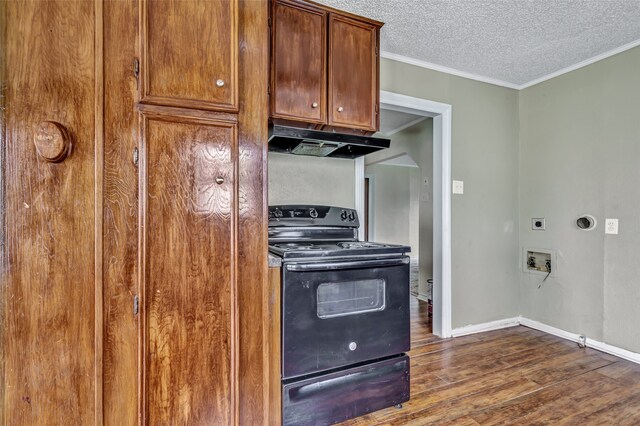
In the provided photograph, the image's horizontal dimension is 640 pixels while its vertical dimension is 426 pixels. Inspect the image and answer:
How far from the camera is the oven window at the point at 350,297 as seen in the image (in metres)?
1.55

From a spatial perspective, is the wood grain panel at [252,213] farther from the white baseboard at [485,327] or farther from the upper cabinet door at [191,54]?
the white baseboard at [485,327]

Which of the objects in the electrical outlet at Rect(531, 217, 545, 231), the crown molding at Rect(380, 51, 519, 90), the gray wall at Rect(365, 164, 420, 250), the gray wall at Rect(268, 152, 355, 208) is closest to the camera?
the gray wall at Rect(268, 152, 355, 208)

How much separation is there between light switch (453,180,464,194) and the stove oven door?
1410 mm

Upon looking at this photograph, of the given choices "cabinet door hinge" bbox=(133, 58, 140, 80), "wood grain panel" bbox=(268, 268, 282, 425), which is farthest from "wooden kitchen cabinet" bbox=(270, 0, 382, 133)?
"wood grain panel" bbox=(268, 268, 282, 425)

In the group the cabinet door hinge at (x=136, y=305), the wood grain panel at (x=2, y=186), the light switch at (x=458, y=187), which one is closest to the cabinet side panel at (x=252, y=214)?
the cabinet door hinge at (x=136, y=305)

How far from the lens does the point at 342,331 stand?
5.16 ft

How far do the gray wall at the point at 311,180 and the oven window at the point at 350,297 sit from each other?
0.82m

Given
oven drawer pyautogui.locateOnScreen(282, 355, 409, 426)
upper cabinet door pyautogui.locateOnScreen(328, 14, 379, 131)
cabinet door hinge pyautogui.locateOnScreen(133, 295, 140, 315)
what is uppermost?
upper cabinet door pyautogui.locateOnScreen(328, 14, 379, 131)

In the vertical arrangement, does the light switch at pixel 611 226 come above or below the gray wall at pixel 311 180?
below

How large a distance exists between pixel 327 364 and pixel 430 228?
274 centimetres

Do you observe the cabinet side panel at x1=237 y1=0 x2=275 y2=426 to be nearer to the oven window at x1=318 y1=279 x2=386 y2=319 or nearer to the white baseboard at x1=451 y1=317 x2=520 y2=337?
the oven window at x1=318 y1=279 x2=386 y2=319

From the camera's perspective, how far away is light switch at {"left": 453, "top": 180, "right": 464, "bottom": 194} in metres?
2.86

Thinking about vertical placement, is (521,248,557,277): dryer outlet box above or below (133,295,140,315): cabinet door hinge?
below

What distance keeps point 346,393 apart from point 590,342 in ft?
7.35
